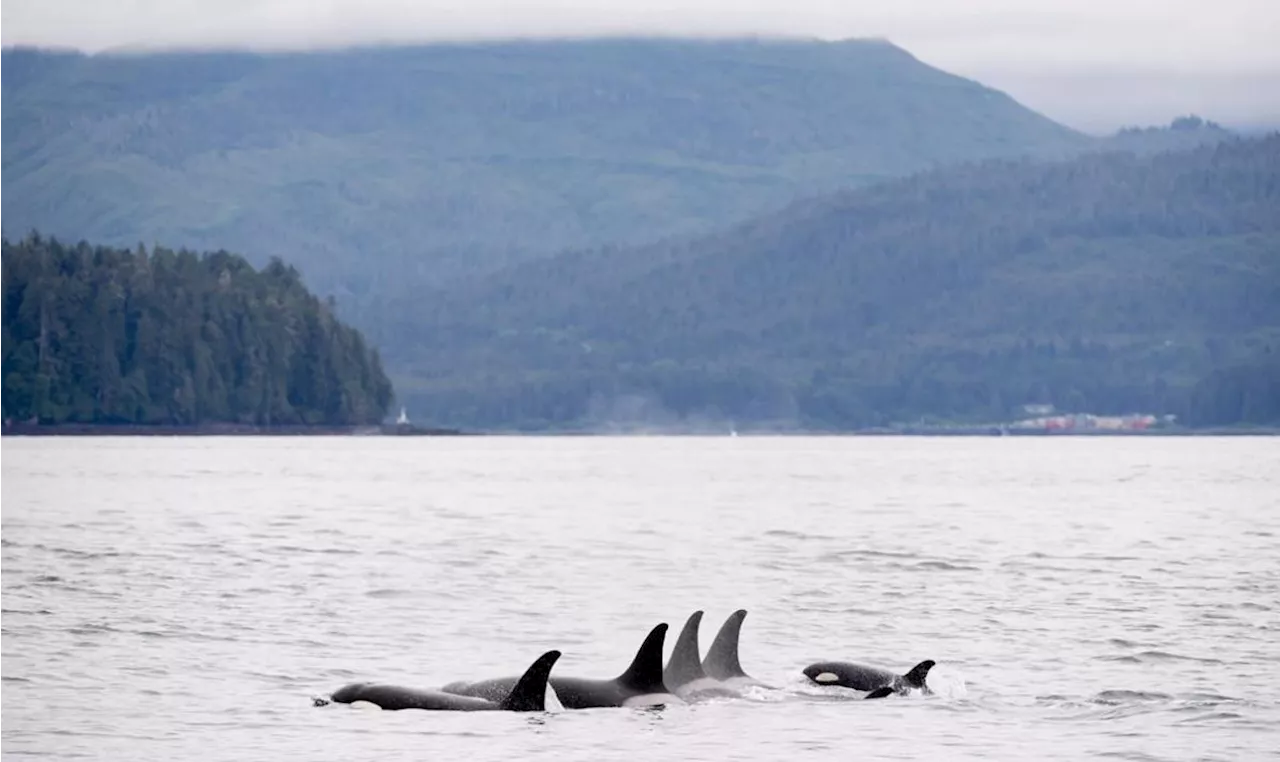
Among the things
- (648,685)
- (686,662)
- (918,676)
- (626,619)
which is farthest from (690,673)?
(626,619)

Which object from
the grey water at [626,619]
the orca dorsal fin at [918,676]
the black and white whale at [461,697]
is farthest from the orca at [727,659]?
the black and white whale at [461,697]

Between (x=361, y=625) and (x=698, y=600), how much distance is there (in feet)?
31.8

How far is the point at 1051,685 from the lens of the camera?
35.4 meters

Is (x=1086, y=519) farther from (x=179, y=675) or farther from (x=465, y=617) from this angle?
(x=179, y=675)

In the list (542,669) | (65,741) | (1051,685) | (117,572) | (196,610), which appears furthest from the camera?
(117,572)

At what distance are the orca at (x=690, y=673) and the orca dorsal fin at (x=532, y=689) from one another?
250 centimetres

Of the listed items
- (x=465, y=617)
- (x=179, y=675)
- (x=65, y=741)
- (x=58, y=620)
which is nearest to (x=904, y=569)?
(x=465, y=617)

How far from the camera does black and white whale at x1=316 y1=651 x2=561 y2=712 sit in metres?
31.3

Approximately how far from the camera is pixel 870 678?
3441 cm

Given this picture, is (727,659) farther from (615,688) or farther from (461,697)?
(461,697)

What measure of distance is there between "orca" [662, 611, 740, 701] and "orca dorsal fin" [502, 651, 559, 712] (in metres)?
2.50

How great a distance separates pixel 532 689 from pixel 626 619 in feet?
45.7

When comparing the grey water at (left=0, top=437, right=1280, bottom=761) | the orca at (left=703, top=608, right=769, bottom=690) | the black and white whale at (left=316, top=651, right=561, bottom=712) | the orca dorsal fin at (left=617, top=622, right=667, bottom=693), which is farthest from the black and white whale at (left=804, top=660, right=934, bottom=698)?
the black and white whale at (left=316, top=651, right=561, bottom=712)

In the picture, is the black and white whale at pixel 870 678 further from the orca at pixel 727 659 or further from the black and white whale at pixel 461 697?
the black and white whale at pixel 461 697
